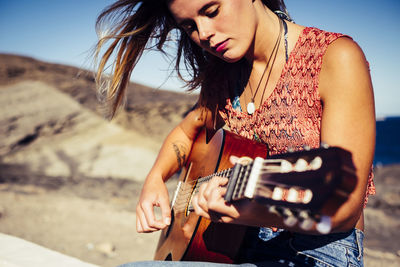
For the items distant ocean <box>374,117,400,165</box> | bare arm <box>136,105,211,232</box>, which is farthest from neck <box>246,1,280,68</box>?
distant ocean <box>374,117,400,165</box>

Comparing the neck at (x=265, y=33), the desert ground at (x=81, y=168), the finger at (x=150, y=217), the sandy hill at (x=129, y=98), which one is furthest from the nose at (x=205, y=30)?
the sandy hill at (x=129, y=98)

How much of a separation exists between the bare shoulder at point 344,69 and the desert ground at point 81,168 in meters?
2.71

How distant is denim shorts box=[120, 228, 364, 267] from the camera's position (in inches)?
51.2

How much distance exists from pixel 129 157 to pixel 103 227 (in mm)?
3526

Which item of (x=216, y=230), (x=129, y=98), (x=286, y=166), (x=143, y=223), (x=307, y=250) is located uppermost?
(x=286, y=166)

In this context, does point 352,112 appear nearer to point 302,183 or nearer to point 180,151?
point 302,183

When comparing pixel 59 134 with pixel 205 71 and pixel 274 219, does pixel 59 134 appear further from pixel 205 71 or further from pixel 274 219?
pixel 274 219

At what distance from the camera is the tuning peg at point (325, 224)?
2.52 feet

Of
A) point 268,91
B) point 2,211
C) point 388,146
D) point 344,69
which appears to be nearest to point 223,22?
point 268,91

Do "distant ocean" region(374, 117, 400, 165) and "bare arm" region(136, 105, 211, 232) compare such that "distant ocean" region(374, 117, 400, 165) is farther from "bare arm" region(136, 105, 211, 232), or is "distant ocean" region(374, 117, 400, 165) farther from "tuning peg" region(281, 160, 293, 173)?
"tuning peg" region(281, 160, 293, 173)

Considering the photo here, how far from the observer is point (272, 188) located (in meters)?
0.96

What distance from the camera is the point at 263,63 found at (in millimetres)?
1695

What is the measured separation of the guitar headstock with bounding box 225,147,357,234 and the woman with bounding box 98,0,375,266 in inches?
5.2

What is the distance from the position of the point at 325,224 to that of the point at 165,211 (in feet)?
4.19
